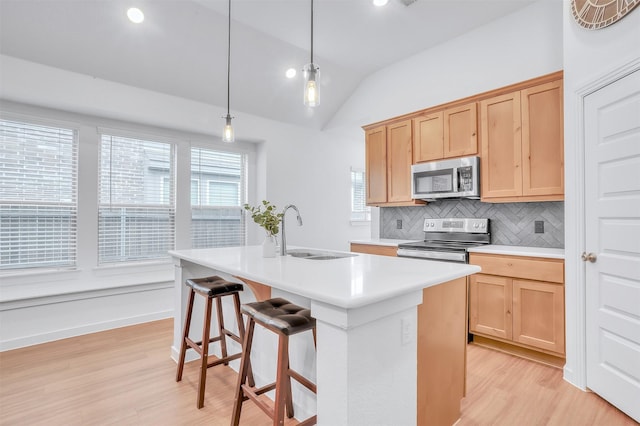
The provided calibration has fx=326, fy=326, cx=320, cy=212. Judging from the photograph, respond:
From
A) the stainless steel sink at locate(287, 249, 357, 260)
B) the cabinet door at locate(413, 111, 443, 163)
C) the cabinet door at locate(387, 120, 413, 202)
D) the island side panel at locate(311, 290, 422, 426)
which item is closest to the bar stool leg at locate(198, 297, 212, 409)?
the stainless steel sink at locate(287, 249, 357, 260)

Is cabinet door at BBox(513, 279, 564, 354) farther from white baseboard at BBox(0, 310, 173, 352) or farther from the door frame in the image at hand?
white baseboard at BBox(0, 310, 173, 352)

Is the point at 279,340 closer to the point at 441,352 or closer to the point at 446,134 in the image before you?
the point at 441,352

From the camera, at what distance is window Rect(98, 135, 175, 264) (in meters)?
3.61

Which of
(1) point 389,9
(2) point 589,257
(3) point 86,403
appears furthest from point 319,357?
(1) point 389,9

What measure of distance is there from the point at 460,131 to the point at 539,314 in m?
1.86

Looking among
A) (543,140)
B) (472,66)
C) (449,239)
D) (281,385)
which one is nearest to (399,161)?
(449,239)

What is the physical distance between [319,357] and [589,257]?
6.66ft

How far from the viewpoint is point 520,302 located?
8.84ft

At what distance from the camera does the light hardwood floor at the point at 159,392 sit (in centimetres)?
193

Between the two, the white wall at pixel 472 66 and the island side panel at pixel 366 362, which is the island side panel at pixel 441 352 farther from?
the white wall at pixel 472 66

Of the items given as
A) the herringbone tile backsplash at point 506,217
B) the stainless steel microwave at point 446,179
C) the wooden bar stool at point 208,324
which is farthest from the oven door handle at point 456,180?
the wooden bar stool at point 208,324

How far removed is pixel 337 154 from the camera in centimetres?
556

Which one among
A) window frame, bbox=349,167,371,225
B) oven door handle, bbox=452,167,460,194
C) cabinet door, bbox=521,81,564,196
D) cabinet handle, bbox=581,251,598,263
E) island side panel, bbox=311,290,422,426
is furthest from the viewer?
window frame, bbox=349,167,371,225

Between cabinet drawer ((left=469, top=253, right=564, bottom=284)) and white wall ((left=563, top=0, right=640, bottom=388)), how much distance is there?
0.49 ft
